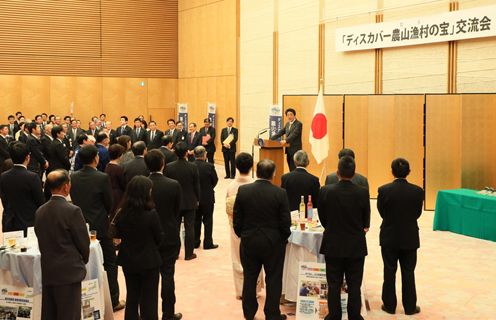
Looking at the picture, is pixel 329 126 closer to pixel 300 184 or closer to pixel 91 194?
pixel 300 184

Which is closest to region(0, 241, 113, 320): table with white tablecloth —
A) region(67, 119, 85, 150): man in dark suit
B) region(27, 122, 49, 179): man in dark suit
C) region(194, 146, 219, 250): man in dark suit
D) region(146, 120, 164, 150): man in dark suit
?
region(194, 146, 219, 250): man in dark suit

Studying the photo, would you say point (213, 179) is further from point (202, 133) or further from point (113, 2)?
point (113, 2)

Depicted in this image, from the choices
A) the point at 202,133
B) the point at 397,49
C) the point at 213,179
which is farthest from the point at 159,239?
the point at 202,133

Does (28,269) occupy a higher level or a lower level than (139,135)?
lower

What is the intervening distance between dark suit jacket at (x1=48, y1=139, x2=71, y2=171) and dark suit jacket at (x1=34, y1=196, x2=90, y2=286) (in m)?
6.39

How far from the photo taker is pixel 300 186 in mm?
6742

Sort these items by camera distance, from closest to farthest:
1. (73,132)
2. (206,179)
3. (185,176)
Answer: (185,176) < (206,179) < (73,132)

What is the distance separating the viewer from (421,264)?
864 centimetres

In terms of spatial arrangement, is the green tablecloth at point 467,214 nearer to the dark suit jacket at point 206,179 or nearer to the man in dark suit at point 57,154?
the dark suit jacket at point 206,179

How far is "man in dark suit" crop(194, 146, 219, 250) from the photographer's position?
29.6ft

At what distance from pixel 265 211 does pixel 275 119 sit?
37.9ft

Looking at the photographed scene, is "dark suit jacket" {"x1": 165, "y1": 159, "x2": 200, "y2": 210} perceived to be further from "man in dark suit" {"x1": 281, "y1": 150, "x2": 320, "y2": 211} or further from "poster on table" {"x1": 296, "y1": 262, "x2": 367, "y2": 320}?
"poster on table" {"x1": 296, "y1": 262, "x2": 367, "y2": 320}

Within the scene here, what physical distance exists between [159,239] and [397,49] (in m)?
9.84

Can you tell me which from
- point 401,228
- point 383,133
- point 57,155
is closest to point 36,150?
point 57,155
